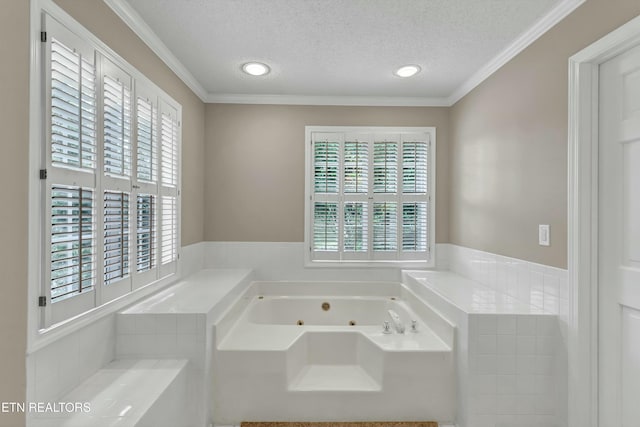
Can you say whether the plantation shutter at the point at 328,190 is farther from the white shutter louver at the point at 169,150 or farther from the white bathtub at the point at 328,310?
the white shutter louver at the point at 169,150

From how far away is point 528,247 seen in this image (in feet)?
6.73

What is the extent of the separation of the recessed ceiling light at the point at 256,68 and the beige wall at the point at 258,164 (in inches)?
22.1

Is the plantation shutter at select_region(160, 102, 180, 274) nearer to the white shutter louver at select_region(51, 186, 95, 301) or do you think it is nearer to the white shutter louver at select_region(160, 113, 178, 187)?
the white shutter louver at select_region(160, 113, 178, 187)

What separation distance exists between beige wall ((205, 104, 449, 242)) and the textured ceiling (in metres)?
0.37

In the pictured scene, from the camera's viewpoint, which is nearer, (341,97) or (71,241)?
(71,241)

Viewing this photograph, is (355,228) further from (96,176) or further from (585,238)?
(96,176)

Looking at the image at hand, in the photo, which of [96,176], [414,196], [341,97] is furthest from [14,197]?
[414,196]

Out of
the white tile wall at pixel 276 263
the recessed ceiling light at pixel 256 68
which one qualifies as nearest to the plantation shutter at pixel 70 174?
the recessed ceiling light at pixel 256 68

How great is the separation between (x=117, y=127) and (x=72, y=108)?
0.35 meters

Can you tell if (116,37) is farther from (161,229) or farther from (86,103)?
(161,229)

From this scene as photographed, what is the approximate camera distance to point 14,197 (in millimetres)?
1107

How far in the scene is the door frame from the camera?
5.30 ft

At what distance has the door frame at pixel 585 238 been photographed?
1.62m

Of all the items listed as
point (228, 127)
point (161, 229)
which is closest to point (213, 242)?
point (161, 229)
